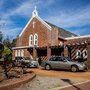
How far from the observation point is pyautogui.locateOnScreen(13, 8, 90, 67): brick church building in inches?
1534

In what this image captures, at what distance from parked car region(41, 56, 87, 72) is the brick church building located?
834 centimetres

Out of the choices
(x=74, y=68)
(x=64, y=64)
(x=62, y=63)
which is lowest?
(x=74, y=68)

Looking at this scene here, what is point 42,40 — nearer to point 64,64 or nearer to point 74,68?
point 64,64

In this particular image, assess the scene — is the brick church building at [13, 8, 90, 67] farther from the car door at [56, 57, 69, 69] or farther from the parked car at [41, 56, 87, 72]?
the car door at [56, 57, 69, 69]

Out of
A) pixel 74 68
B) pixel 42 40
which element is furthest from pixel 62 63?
pixel 42 40

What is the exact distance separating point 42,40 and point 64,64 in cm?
1511

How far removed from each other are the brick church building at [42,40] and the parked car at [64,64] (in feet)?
27.4

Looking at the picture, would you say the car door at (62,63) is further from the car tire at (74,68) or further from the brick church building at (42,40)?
the brick church building at (42,40)

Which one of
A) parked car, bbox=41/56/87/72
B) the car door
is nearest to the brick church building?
parked car, bbox=41/56/87/72

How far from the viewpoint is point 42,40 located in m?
42.1

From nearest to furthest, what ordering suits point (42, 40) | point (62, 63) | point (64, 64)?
point (64, 64) < point (62, 63) < point (42, 40)

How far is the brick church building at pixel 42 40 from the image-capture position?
38969mm

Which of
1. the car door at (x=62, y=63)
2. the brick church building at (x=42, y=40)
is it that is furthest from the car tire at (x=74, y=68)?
the brick church building at (x=42, y=40)

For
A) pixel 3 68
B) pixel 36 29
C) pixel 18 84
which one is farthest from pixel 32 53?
pixel 18 84
